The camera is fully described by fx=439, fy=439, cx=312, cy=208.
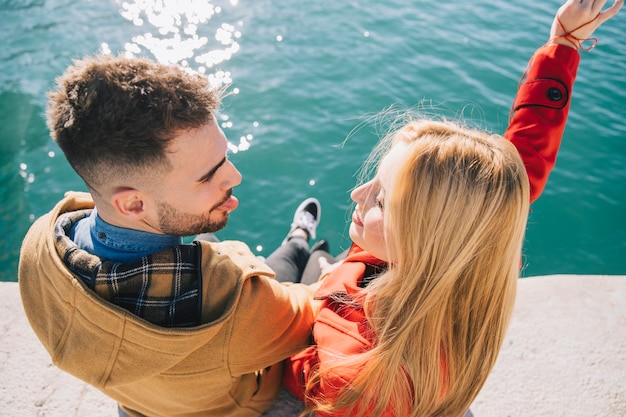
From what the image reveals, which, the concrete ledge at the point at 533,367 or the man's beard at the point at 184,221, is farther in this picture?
the concrete ledge at the point at 533,367

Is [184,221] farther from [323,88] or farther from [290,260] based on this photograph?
[323,88]

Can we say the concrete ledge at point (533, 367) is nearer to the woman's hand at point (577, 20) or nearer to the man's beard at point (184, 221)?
the man's beard at point (184, 221)

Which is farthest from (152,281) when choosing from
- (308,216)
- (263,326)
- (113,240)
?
(308,216)

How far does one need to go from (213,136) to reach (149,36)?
5.90 metres

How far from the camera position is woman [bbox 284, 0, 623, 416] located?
161 centimetres

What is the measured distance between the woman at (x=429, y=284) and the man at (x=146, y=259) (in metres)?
0.32

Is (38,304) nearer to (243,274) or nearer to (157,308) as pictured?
(157,308)

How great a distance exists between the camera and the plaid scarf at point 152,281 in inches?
58.9

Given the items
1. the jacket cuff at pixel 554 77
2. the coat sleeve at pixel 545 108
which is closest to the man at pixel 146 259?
the coat sleeve at pixel 545 108

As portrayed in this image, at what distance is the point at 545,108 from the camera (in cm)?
232

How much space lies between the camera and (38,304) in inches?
63.0

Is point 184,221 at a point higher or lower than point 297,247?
higher

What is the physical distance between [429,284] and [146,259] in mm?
1051

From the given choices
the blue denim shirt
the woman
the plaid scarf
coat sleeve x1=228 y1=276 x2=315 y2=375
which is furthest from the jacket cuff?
the blue denim shirt
